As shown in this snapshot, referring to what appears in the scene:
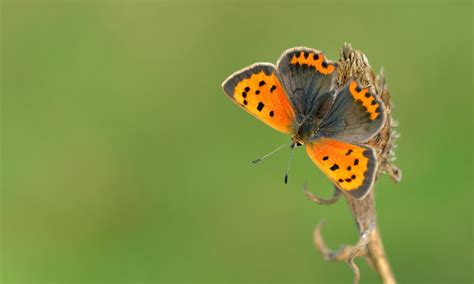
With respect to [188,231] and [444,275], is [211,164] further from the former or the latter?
[444,275]

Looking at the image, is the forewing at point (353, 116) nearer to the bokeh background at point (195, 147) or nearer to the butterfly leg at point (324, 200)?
the butterfly leg at point (324, 200)

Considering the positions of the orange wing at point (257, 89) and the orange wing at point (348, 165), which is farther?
the orange wing at point (257, 89)

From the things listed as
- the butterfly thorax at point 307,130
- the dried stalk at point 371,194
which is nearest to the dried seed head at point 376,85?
the dried stalk at point 371,194

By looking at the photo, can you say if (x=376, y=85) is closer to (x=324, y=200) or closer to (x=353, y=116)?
(x=353, y=116)

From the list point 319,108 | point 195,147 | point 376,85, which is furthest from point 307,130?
point 195,147

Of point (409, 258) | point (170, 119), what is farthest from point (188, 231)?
point (409, 258)

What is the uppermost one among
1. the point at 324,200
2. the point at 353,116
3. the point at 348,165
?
the point at 353,116
